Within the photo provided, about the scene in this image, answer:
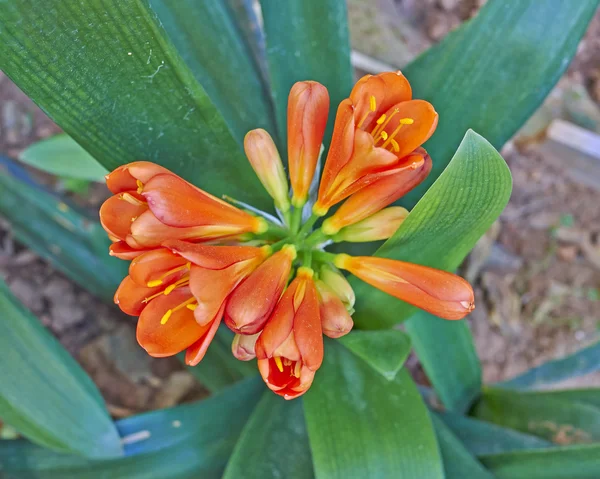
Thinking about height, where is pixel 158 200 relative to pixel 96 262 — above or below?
above

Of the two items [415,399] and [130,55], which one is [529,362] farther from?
[130,55]

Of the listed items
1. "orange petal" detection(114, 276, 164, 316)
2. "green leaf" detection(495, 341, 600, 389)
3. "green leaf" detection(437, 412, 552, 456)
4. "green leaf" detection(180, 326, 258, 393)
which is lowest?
"green leaf" detection(495, 341, 600, 389)

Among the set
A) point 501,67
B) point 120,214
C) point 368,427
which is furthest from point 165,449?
point 501,67

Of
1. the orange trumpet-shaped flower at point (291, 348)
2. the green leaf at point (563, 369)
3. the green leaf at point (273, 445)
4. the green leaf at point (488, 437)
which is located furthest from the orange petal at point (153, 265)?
the green leaf at point (563, 369)

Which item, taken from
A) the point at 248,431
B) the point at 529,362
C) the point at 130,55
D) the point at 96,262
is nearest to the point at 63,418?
the point at 248,431

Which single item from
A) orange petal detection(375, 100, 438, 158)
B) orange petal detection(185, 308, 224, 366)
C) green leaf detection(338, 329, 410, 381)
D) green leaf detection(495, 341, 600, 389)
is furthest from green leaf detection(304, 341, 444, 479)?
green leaf detection(495, 341, 600, 389)

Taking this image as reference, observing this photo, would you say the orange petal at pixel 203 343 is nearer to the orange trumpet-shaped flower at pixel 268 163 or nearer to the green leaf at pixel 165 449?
the orange trumpet-shaped flower at pixel 268 163

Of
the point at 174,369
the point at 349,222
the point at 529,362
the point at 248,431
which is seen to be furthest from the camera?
the point at 529,362

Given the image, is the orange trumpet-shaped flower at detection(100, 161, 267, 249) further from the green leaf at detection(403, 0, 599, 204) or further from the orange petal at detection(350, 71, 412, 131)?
the green leaf at detection(403, 0, 599, 204)
